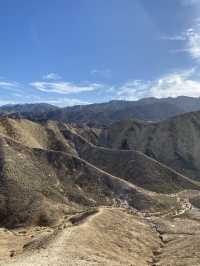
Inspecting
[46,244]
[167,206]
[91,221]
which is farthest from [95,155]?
[46,244]

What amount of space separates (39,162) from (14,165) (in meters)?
8.05

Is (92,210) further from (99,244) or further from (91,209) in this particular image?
(99,244)

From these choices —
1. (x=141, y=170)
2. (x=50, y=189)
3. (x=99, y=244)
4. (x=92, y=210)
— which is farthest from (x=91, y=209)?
(x=141, y=170)

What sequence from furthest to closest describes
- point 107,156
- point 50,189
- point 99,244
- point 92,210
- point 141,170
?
point 107,156
point 141,170
point 50,189
point 92,210
point 99,244

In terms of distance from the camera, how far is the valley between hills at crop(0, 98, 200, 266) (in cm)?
5300

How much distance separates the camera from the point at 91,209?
87625 millimetres

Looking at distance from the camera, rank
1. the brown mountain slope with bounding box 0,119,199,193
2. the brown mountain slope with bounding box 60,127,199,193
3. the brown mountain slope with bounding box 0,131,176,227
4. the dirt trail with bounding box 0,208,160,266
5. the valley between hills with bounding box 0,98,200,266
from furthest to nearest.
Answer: the brown mountain slope with bounding box 0,119,199,193
the brown mountain slope with bounding box 60,127,199,193
the brown mountain slope with bounding box 0,131,176,227
the valley between hills with bounding box 0,98,200,266
the dirt trail with bounding box 0,208,160,266

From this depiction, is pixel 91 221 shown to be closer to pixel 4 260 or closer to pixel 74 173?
pixel 4 260

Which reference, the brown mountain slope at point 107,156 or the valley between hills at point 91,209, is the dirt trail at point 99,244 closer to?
the valley between hills at point 91,209

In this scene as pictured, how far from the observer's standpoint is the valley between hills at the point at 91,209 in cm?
5300

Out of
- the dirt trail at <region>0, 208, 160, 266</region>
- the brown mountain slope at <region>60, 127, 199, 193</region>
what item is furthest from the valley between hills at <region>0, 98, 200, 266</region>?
the brown mountain slope at <region>60, 127, 199, 193</region>

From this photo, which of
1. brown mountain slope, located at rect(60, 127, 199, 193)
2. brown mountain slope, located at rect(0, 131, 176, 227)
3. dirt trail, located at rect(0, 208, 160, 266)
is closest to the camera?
dirt trail, located at rect(0, 208, 160, 266)

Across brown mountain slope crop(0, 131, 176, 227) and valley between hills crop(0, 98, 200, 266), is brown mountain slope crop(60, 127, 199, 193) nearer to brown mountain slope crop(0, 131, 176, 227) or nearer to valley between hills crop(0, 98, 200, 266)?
valley between hills crop(0, 98, 200, 266)

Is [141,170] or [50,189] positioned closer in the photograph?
[50,189]
